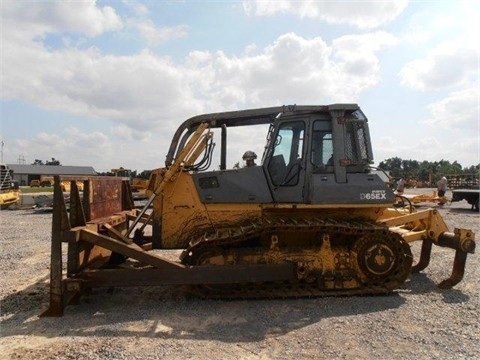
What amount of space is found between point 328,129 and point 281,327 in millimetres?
3407

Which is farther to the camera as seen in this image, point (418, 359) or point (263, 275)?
point (263, 275)

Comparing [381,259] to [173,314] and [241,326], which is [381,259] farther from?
[173,314]

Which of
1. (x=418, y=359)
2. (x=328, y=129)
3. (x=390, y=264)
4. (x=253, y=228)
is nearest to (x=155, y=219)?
(x=253, y=228)

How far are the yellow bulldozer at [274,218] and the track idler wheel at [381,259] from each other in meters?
0.02

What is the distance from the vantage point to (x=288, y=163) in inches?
268

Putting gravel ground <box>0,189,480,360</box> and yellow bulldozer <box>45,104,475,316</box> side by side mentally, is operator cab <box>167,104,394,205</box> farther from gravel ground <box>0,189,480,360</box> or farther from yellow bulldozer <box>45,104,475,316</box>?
gravel ground <box>0,189,480,360</box>

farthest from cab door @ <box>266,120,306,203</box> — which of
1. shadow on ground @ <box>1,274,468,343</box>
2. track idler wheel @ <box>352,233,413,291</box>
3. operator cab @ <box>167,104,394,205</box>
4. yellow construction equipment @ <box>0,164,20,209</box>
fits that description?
yellow construction equipment @ <box>0,164,20,209</box>

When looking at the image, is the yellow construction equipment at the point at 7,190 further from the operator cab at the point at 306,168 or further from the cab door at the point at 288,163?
the cab door at the point at 288,163

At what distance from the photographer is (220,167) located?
7.35 meters

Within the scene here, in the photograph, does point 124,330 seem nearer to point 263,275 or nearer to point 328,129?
point 263,275

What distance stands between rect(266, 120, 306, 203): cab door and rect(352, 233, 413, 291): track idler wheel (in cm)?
136

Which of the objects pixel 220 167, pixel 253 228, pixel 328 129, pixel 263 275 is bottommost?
pixel 263 275

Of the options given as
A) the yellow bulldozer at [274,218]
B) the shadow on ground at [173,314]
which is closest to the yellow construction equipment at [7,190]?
the shadow on ground at [173,314]

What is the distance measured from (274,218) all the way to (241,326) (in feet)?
6.99
